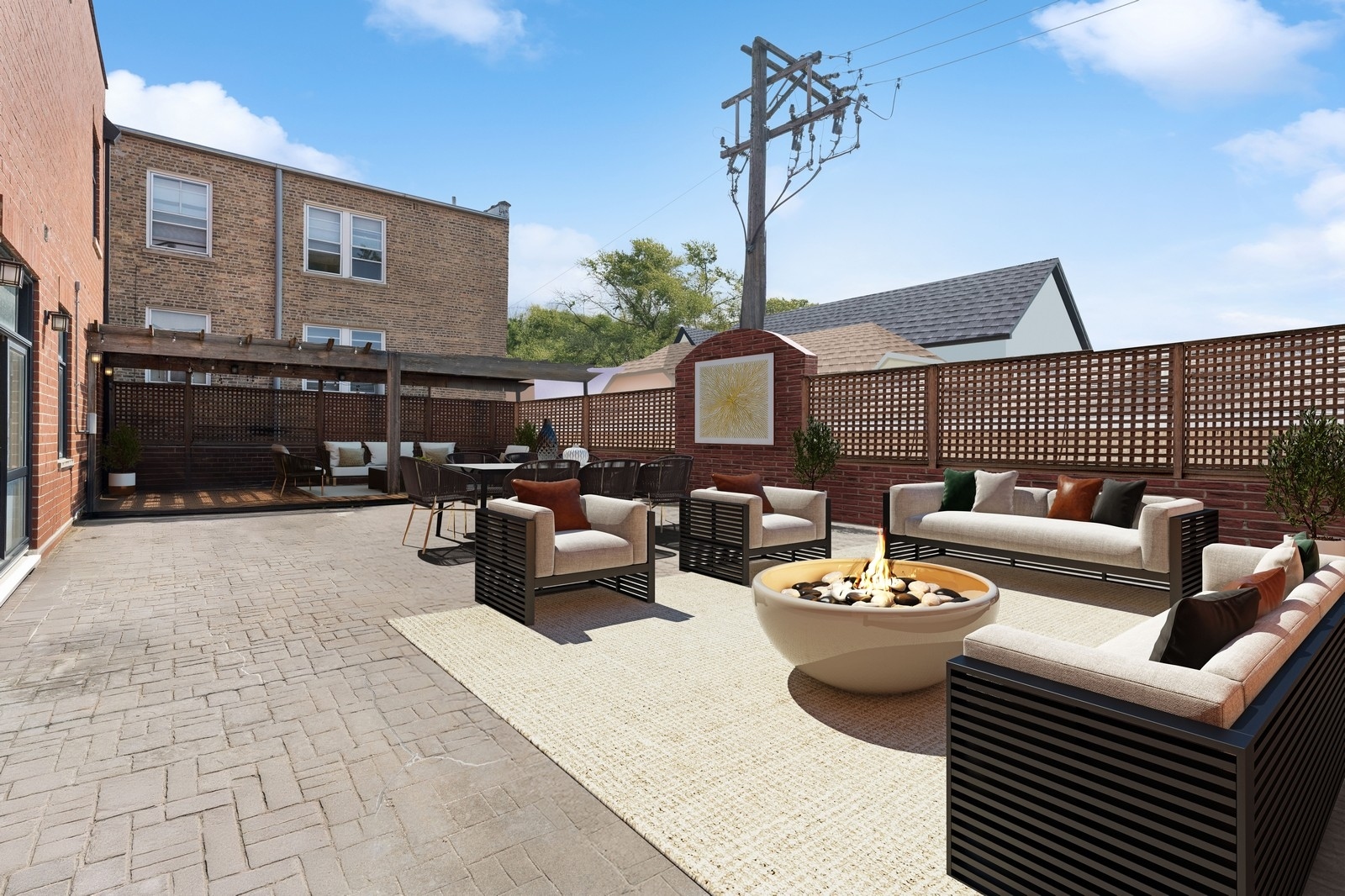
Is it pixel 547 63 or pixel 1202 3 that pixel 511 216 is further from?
pixel 1202 3

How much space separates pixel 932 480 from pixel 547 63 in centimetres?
1084

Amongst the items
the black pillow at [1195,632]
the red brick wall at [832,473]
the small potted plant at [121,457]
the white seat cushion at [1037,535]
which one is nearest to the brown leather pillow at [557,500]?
the white seat cushion at [1037,535]

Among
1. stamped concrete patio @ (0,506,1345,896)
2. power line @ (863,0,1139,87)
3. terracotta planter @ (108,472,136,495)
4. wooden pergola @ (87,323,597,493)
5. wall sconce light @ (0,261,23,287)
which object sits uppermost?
power line @ (863,0,1139,87)

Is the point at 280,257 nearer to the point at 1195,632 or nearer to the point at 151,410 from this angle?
the point at 151,410

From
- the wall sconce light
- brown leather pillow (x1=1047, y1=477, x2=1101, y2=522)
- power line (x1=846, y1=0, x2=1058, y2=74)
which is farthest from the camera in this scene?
power line (x1=846, y1=0, x2=1058, y2=74)

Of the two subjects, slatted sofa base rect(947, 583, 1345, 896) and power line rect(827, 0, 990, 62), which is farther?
power line rect(827, 0, 990, 62)

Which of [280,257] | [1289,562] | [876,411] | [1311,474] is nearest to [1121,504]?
[1311,474]

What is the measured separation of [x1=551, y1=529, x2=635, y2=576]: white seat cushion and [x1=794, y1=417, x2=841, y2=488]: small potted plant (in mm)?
5031

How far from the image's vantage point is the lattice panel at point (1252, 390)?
561cm

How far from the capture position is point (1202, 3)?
338 inches

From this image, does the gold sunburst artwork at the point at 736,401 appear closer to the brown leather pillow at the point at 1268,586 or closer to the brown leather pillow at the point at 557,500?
the brown leather pillow at the point at 557,500

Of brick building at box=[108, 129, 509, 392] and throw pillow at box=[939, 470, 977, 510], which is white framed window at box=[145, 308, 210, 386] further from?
throw pillow at box=[939, 470, 977, 510]

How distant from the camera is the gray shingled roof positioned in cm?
1511

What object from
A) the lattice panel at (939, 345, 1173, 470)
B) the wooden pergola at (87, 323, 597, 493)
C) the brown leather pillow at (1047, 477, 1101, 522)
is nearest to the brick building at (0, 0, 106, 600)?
the wooden pergola at (87, 323, 597, 493)
